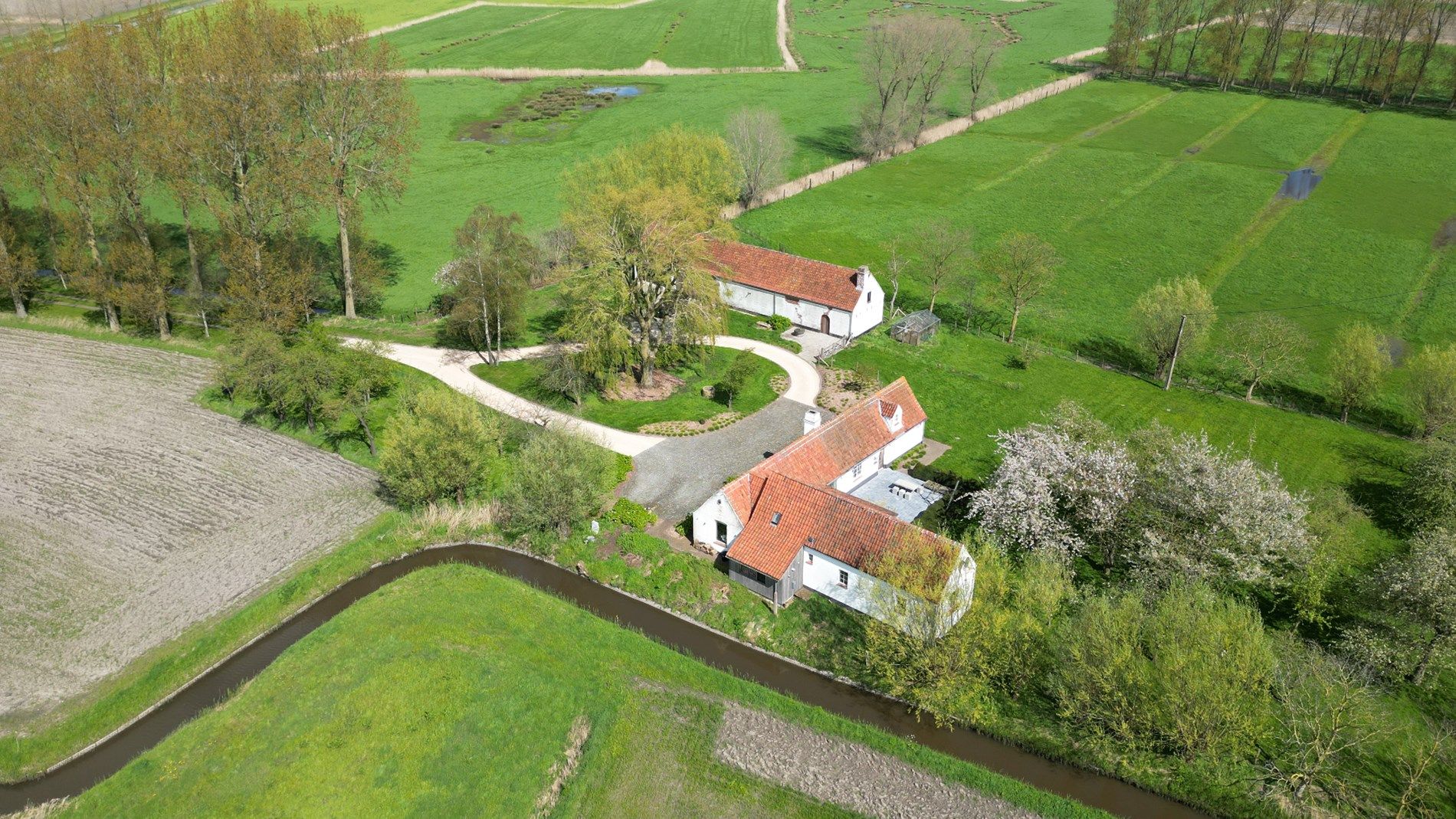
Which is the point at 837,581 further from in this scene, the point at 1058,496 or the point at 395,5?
the point at 395,5

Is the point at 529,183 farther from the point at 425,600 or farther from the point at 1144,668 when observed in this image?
the point at 1144,668

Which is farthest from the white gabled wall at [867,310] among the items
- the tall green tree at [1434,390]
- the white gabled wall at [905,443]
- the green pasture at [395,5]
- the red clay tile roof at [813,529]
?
the green pasture at [395,5]

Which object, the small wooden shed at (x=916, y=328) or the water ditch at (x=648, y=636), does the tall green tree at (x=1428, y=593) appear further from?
the small wooden shed at (x=916, y=328)

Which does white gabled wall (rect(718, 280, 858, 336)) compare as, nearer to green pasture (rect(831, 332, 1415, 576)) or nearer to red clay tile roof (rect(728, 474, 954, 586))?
green pasture (rect(831, 332, 1415, 576))

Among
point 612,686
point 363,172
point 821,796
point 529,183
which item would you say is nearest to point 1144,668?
point 821,796

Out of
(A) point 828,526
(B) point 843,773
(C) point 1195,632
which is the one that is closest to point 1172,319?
(A) point 828,526

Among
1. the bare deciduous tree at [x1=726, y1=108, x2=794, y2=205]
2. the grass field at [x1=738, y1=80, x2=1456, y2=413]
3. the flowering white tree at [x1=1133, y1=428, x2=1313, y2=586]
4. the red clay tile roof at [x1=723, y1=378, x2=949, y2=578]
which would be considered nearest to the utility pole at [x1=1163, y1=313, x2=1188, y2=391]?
the grass field at [x1=738, y1=80, x2=1456, y2=413]
